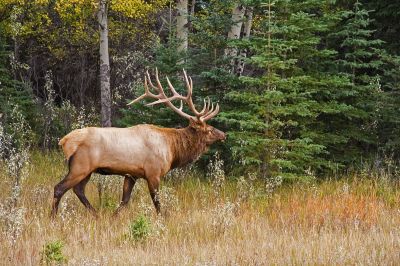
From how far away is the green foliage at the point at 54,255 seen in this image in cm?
594

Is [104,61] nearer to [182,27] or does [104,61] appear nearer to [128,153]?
[182,27]

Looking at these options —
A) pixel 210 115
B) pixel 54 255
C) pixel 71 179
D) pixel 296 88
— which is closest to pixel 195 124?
pixel 210 115

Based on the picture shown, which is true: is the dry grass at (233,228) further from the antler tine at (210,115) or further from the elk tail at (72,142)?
the antler tine at (210,115)

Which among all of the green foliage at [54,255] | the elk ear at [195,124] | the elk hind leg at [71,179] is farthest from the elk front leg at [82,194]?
the green foliage at [54,255]

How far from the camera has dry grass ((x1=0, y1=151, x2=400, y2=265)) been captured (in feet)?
20.5

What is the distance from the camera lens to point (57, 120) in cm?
1653

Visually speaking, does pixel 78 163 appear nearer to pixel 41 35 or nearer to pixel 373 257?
pixel 373 257

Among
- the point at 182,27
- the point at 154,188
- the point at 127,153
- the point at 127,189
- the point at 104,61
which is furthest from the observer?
the point at 104,61

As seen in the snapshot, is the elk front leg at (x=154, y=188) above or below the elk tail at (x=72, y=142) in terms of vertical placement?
below

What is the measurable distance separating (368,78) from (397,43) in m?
1.53

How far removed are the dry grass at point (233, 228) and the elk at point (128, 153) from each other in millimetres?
416

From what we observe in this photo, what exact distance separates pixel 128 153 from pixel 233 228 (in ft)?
6.59

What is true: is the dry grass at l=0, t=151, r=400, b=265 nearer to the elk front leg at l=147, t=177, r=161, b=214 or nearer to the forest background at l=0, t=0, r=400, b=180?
the elk front leg at l=147, t=177, r=161, b=214

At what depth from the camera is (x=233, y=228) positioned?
7.69 meters
